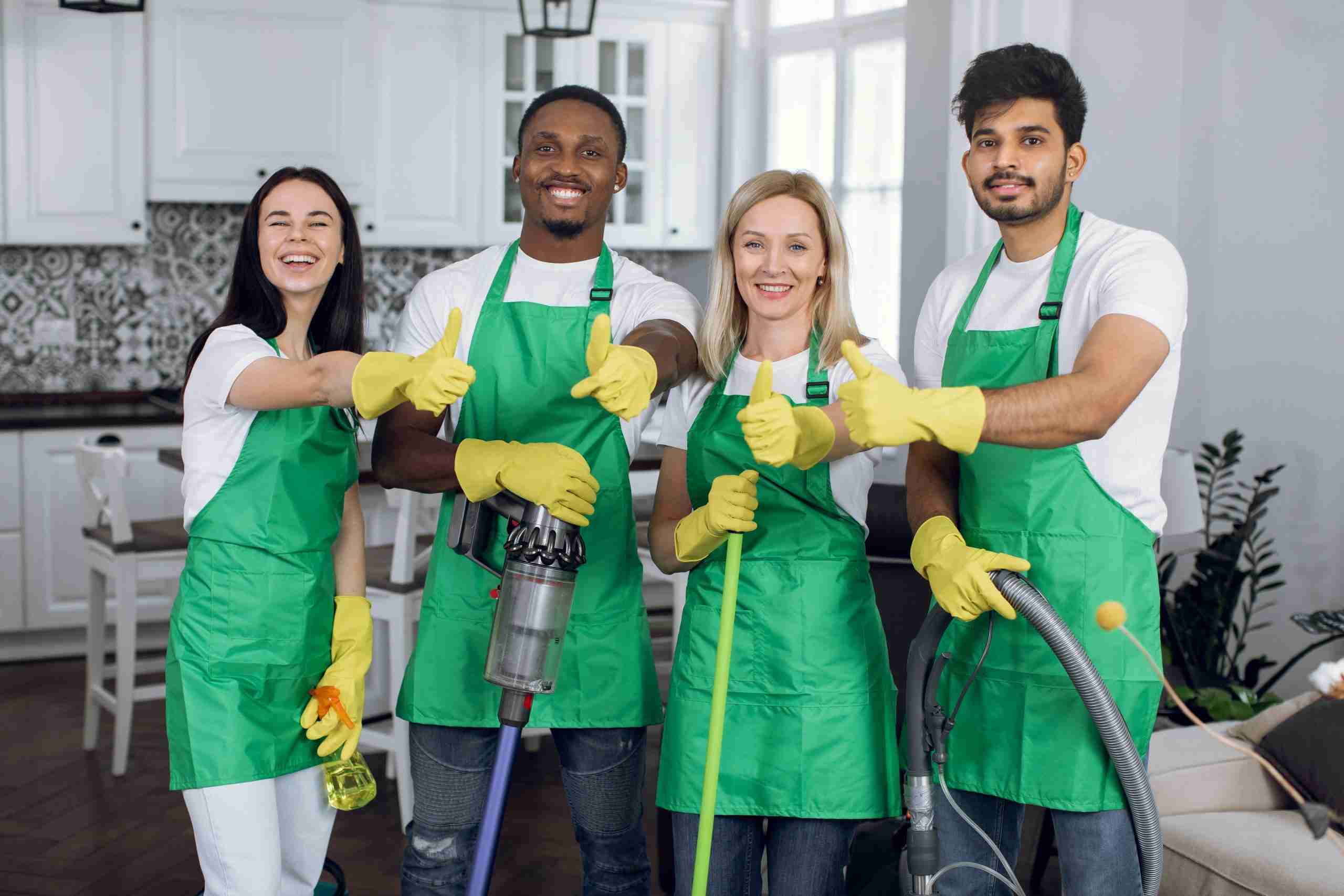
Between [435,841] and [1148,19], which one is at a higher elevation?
[1148,19]

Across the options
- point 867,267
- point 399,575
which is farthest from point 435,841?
point 867,267

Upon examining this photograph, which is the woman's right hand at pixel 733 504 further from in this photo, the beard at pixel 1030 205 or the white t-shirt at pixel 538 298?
the beard at pixel 1030 205

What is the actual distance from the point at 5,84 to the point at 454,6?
1626 mm

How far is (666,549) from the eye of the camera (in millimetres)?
1967

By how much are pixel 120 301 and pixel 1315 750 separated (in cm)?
458

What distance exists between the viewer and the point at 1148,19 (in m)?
3.91

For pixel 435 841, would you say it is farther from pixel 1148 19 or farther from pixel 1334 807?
pixel 1148 19

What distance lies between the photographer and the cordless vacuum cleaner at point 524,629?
5.93 feet

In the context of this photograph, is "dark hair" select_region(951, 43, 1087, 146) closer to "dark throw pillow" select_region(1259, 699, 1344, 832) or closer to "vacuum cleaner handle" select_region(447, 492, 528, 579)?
"vacuum cleaner handle" select_region(447, 492, 528, 579)

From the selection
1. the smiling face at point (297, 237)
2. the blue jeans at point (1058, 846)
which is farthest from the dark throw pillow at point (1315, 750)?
the smiling face at point (297, 237)

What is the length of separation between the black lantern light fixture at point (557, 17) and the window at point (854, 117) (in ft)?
3.59

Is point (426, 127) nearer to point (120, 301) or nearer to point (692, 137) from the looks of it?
point (692, 137)

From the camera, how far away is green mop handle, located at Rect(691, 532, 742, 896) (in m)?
1.77

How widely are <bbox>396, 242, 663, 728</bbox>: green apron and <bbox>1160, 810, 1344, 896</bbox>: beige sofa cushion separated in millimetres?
1088
